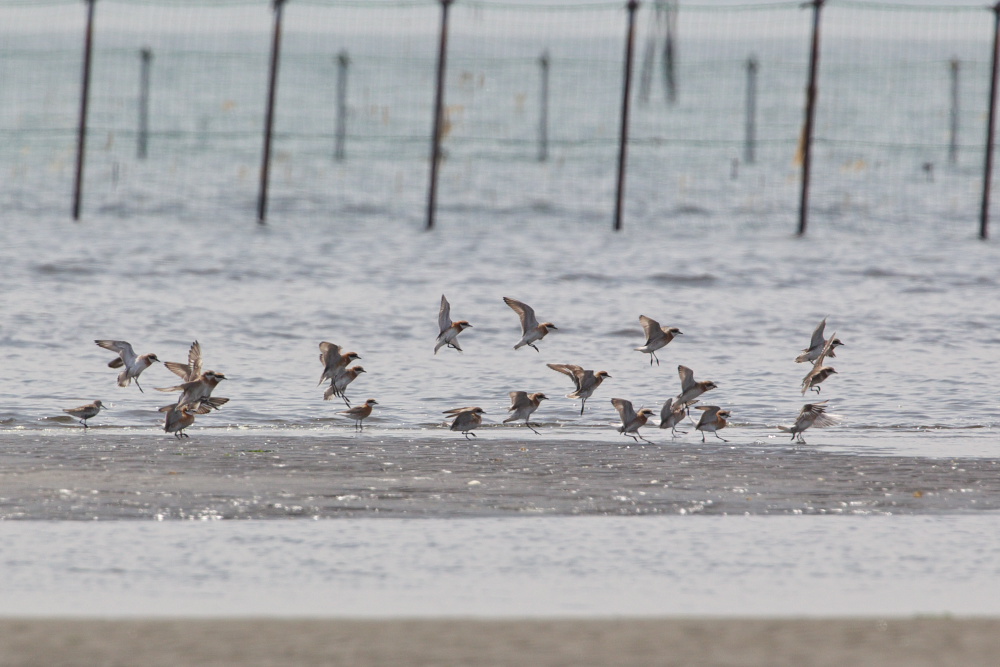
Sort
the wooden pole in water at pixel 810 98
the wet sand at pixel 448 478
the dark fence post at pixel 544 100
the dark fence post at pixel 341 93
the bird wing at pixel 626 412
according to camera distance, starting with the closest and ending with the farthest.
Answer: the wet sand at pixel 448 478, the bird wing at pixel 626 412, the wooden pole in water at pixel 810 98, the dark fence post at pixel 544 100, the dark fence post at pixel 341 93

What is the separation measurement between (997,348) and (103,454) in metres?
10.4

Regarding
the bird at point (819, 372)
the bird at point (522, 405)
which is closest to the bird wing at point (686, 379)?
the bird at point (522, 405)

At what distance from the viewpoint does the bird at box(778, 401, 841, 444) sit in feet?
34.6

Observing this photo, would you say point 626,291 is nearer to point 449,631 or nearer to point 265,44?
point 449,631

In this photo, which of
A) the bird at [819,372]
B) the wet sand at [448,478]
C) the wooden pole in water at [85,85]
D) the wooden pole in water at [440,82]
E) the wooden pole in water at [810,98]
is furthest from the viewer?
the wooden pole in water at [85,85]

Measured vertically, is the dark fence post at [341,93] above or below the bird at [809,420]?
above

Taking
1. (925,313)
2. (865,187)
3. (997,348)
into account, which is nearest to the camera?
(997,348)

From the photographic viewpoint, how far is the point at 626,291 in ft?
74.2

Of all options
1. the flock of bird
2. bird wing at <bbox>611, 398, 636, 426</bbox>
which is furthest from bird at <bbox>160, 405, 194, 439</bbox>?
bird wing at <bbox>611, 398, 636, 426</bbox>

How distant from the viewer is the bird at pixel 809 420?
10547mm

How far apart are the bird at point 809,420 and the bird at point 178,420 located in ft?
12.8

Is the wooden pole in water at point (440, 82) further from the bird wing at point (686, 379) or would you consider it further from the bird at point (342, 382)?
the bird wing at point (686, 379)

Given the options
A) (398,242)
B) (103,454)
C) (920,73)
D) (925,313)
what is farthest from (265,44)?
(103,454)

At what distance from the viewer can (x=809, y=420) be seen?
34.7 ft
